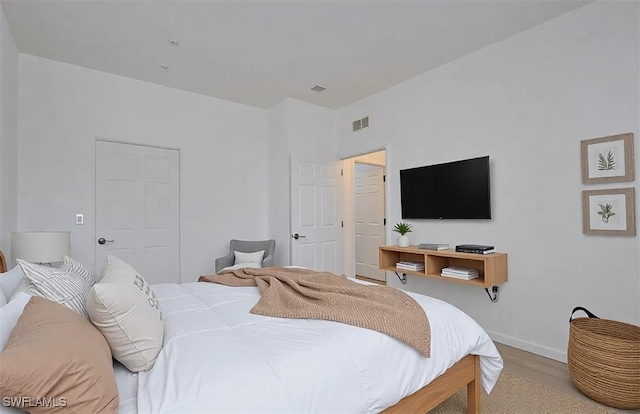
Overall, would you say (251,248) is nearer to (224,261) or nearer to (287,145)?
(224,261)

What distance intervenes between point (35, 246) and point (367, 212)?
15.3 ft

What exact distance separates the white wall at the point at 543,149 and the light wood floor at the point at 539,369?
11 centimetres

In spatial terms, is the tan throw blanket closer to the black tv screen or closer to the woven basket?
the woven basket

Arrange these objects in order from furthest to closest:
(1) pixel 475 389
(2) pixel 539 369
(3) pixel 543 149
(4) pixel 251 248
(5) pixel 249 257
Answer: (4) pixel 251 248 < (5) pixel 249 257 < (3) pixel 543 149 < (2) pixel 539 369 < (1) pixel 475 389

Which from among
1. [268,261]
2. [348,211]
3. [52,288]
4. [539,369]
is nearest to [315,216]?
[348,211]

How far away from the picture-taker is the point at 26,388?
76cm

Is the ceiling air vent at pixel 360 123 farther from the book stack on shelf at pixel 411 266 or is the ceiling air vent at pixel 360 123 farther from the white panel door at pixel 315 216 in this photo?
the book stack on shelf at pixel 411 266

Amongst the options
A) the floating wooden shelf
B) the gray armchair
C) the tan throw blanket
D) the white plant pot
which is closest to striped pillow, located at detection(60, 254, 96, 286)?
the tan throw blanket

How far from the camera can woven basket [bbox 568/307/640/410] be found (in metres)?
1.91

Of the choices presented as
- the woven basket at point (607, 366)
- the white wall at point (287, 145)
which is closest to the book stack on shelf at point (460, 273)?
the woven basket at point (607, 366)

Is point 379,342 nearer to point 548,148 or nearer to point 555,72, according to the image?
point 548,148

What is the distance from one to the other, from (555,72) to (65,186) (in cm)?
470

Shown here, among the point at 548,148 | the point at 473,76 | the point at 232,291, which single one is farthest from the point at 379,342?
the point at 473,76

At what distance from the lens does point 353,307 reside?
1569 mm
